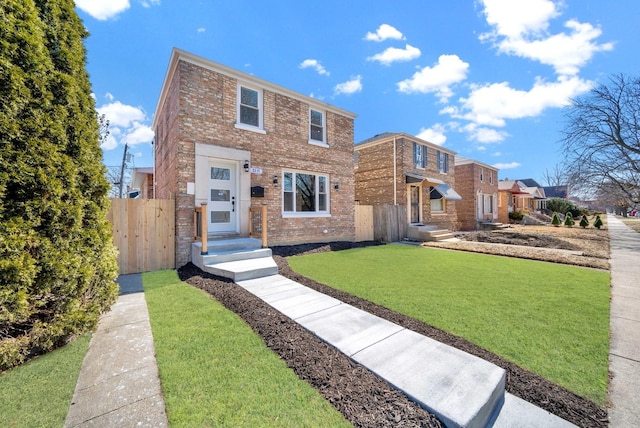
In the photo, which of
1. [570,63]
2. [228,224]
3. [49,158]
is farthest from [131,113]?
[570,63]

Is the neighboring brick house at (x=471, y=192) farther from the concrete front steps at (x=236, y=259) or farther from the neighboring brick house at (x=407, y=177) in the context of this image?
the concrete front steps at (x=236, y=259)

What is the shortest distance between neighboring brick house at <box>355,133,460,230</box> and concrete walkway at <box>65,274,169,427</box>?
13798 millimetres

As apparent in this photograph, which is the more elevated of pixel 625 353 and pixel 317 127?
pixel 317 127

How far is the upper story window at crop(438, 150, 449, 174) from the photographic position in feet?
60.0

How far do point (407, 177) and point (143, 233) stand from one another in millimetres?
13191

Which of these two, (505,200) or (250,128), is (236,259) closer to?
(250,128)

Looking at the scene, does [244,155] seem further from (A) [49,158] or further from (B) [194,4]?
(A) [49,158]

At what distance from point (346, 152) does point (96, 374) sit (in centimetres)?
1092

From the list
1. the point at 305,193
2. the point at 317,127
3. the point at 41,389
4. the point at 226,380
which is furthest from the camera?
the point at 317,127

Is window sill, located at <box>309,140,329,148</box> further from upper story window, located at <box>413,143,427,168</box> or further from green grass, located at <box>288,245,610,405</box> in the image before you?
upper story window, located at <box>413,143,427,168</box>

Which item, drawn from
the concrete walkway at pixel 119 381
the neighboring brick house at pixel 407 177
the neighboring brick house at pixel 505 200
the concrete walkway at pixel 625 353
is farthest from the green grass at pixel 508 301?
the neighboring brick house at pixel 505 200

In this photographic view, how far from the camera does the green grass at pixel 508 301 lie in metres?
2.83

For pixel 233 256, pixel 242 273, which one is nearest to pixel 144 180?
pixel 233 256

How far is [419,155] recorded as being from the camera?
16.6 meters
